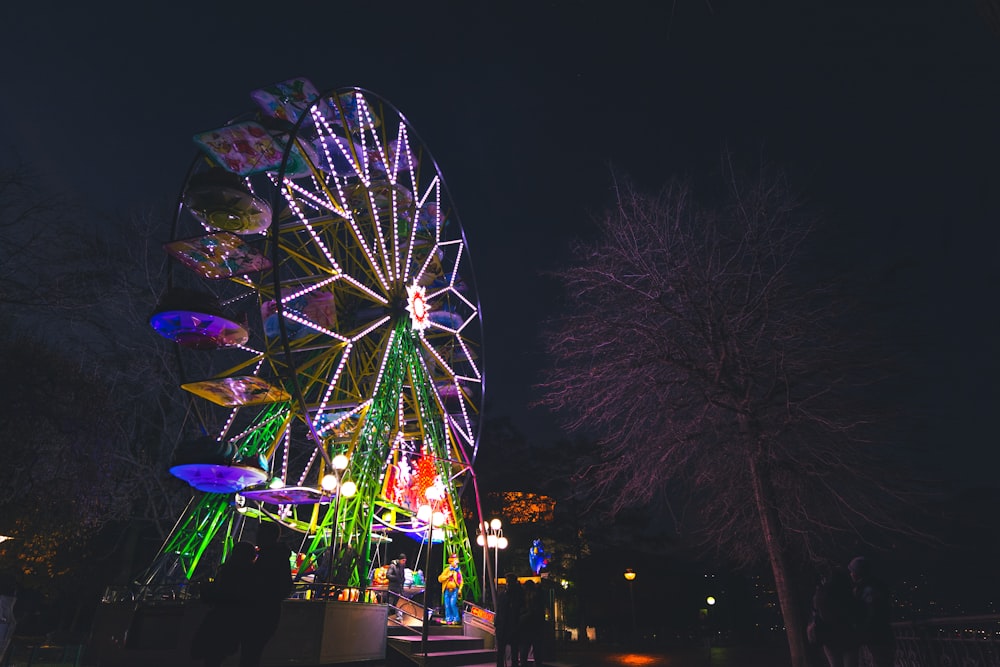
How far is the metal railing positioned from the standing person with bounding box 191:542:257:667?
6.03 m

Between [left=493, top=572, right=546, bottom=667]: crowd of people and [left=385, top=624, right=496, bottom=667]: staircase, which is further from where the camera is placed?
[left=385, top=624, right=496, bottom=667]: staircase

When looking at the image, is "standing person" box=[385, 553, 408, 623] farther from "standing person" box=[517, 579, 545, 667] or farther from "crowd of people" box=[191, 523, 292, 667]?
"crowd of people" box=[191, 523, 292, 667]

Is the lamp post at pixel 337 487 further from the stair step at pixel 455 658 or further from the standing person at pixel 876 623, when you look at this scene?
the standing person at pixel 876 623

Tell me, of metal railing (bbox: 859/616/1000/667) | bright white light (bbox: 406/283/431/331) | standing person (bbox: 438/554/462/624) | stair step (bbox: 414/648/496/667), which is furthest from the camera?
bright white light (bbox: 406/283/431/331)

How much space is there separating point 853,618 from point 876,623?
19cm

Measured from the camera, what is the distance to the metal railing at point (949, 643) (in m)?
5.41

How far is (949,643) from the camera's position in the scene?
624cm

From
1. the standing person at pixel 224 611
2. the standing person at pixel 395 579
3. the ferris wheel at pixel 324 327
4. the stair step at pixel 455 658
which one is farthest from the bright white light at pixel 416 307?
the standing person at pixel 224 611

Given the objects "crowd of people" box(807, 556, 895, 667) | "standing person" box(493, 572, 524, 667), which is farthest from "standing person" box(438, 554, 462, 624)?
"crowd of people" box(807, 556, 895, 667)

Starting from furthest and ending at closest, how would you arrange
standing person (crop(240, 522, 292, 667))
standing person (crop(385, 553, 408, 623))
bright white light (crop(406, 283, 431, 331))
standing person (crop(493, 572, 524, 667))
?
bright white light (crop(406, 283, 431, 331)), standing person (crop(385, 553, 408, 623)), standing person (crop(493, 572, 524, 667)), standing person (crop(240, 522, 292, 667))

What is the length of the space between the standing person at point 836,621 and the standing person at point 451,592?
11257 mm

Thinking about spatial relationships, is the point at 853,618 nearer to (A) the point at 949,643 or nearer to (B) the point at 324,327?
(A) the point at 949,643

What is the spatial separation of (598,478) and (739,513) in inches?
104

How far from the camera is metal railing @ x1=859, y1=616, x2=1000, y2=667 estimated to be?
541 cm
